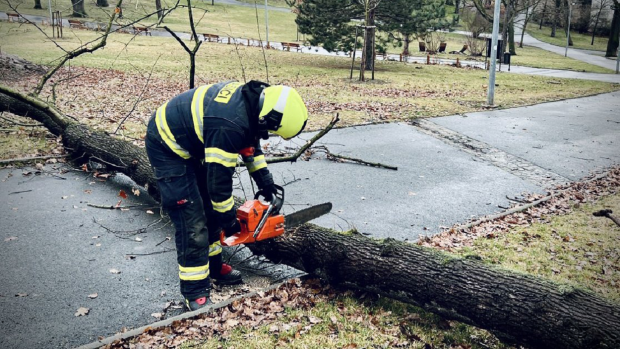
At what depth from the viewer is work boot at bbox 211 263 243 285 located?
4605 mm

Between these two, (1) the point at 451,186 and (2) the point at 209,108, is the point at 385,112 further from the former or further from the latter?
(2) the point at 209,108

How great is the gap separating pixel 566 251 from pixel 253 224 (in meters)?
3.61

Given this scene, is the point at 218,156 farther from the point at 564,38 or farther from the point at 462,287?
the point at 564,38

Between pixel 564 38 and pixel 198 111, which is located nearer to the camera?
pixel 198 111

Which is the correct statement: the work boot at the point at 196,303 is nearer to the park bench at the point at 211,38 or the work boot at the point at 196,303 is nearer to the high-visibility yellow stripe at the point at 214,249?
the high-visibility yellow stripe at the point at 214,249

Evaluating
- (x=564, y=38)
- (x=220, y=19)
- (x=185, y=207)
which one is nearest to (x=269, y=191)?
(x=185, y=207)

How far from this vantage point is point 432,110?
44.1ft

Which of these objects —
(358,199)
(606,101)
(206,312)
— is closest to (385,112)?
(358,199)

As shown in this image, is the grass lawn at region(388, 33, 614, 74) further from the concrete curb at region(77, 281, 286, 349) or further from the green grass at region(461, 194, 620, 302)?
the concrete curb at region(77, 281, 286, 349)

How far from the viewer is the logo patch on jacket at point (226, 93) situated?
369 centimetres

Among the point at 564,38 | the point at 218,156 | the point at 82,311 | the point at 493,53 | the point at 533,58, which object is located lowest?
the point at 82,311

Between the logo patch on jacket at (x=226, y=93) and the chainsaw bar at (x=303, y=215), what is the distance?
1.24m

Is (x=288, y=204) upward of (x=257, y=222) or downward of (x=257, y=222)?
→ downward

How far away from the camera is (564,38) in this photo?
52000 millimetres
